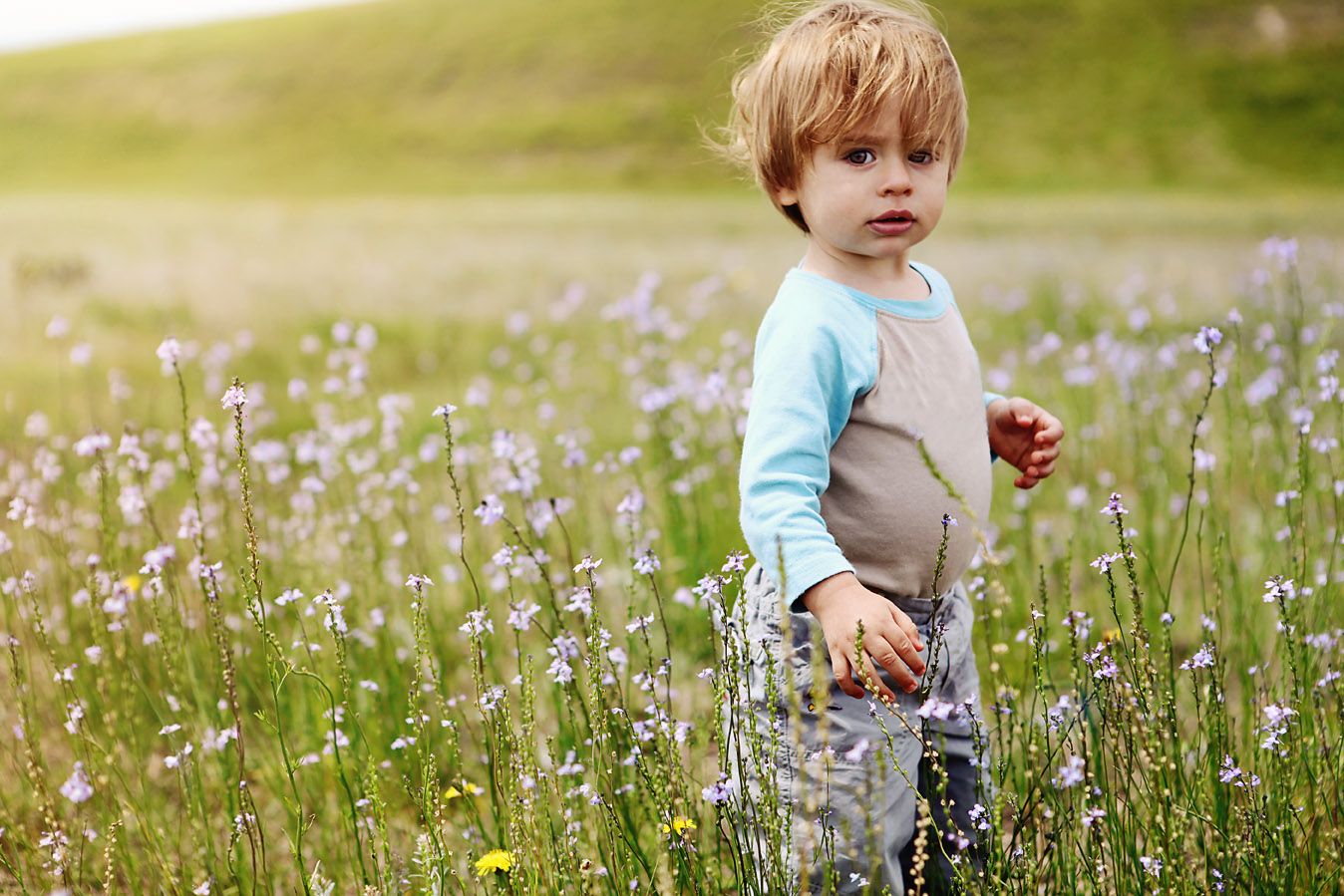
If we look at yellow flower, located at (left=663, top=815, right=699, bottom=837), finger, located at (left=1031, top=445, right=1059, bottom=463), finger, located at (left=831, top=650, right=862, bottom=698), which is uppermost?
finger, located at (left=1031, top=445, right=1059, bottom=463)

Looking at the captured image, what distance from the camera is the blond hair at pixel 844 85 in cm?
215

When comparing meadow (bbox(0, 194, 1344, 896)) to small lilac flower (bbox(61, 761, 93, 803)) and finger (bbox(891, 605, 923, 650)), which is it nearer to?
small lilac flower (bbox(61, 761, 93, 803))

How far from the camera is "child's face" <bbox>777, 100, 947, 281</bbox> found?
85.4 inches

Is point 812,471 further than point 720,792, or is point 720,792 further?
point 812,471

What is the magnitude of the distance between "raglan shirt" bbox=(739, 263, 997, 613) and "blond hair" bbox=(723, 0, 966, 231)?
1.00ft

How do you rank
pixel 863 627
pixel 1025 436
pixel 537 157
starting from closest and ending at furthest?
pixel 863 627 → pixel 1025 436 → pixel 537 157

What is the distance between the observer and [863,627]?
1.80 m

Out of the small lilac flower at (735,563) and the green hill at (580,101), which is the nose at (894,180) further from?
the green hill at (580,101)

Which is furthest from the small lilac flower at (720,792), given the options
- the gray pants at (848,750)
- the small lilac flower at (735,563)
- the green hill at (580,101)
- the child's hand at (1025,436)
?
the green hill at (580,101)

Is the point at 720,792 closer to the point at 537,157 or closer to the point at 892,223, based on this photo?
the point at 892,223

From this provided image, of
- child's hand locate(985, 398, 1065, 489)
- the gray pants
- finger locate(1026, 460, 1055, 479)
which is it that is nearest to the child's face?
child's hand locate(985, 398, 1065, 489)

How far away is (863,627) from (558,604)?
74.7 inches

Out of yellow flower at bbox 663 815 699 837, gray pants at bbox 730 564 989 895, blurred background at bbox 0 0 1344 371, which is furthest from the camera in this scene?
blurred background at bbox 0 0 1344 371

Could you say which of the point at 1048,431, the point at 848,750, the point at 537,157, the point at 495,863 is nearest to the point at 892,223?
the point at 1048,431
